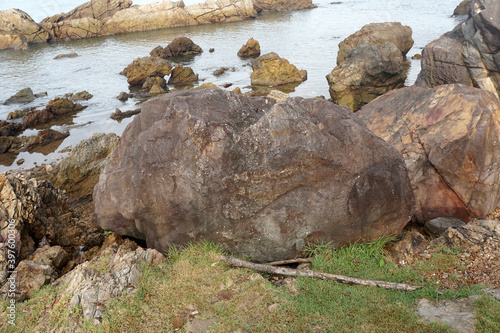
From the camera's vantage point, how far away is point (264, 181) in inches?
269

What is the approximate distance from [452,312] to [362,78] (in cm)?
1823

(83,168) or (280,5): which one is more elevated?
(280,5)

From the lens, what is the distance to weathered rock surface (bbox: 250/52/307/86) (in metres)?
28.2

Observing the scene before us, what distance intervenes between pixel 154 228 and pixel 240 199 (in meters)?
1.80

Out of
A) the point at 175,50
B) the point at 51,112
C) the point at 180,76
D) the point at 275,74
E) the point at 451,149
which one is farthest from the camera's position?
the point at 175,50

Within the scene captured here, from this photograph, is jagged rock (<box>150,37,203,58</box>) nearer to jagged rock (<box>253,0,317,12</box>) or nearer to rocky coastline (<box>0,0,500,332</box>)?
rocky coastline (<box>0,0,500,332</box>)

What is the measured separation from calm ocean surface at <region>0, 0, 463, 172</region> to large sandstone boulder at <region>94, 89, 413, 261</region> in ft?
42.8

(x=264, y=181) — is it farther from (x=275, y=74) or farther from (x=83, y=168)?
(x=275, y=74)

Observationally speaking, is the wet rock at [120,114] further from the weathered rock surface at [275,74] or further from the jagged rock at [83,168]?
the weathered rock surface at [275,74]

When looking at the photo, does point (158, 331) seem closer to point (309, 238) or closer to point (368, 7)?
point (309, 238)

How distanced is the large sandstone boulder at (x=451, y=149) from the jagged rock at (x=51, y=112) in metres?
21.1

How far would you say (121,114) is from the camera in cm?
2377

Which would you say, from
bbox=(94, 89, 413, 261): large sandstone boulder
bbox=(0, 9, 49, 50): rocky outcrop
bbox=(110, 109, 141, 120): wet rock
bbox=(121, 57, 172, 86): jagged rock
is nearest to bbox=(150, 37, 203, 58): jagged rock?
bbox=(121, 57, 172, 86): jagged rock

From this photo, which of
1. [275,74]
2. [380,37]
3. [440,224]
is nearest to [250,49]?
[275,74]
